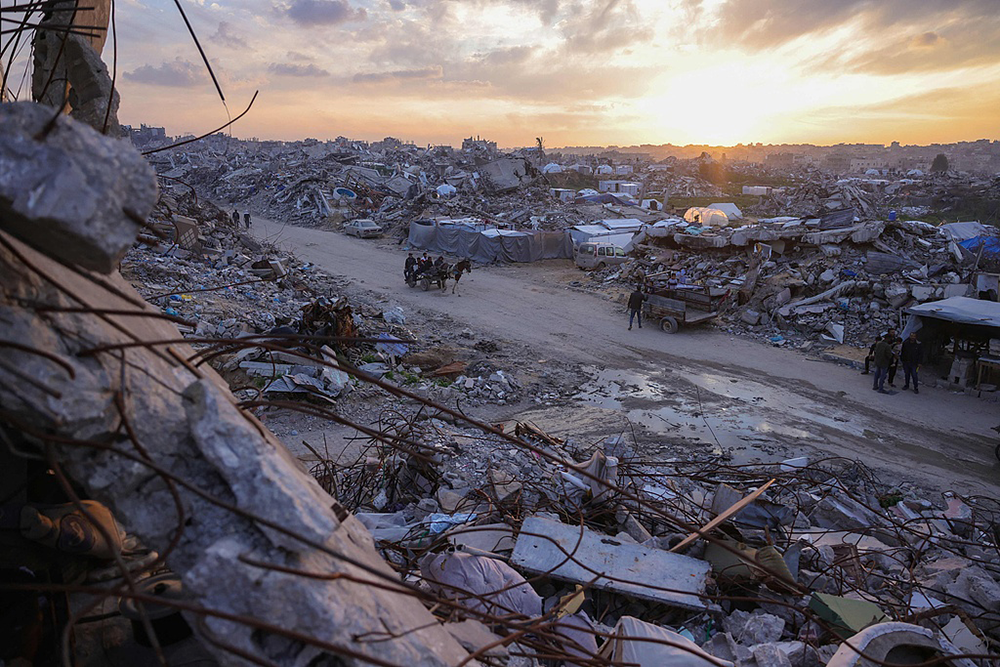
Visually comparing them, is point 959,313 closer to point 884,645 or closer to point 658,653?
point 884,645

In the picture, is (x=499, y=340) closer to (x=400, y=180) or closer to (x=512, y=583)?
(x=512, y=583)

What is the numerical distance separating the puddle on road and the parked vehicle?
20.6 meters

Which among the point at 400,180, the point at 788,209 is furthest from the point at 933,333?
the point at 400,180

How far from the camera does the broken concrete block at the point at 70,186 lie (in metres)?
1.66

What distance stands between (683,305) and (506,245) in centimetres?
1066

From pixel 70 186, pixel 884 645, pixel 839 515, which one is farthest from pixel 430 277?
pixel 70 186

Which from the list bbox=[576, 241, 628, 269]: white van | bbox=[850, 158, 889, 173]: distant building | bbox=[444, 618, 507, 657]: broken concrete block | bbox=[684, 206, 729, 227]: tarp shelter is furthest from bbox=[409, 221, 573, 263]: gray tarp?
bbox=[850, 158, 889, 173]: distant building

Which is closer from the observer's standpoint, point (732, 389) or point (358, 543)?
point (358, 543)

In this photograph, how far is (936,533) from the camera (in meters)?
6.57

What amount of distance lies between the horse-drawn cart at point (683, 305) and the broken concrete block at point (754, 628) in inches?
469

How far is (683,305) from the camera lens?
15734mm

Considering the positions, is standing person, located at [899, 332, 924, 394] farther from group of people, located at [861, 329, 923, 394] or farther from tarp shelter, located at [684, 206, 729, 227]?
tarp shelter, located at [684, 206, 729, 227]

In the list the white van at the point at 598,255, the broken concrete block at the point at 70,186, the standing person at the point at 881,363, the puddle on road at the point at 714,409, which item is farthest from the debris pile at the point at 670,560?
the white van at the point at 598,255

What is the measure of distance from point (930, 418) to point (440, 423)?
9.14 metres
